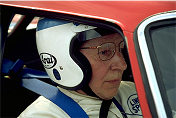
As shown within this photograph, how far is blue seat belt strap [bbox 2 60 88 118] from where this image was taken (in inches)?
66.8

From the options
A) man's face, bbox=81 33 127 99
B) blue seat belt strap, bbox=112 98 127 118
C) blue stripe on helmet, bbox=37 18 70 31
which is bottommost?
blue seat belt strap, bbox=112 98 127 118

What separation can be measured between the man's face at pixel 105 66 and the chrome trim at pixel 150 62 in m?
0.47

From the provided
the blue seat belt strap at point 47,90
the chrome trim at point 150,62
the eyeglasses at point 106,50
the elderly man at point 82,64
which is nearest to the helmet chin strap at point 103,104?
the elderly man at point 82,64

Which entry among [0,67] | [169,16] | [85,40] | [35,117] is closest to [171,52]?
[169,16]

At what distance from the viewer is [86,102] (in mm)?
1818

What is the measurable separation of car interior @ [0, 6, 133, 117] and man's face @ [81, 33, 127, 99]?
406 millimetres

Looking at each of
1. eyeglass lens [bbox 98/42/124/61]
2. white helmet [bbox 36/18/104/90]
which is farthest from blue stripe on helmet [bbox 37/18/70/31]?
eyeglass lens [bbox 98/42/124/61]

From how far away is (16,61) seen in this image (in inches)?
91.9

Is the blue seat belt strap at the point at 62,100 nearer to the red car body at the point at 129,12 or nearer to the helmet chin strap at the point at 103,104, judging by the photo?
the helmet chin strap at the point at 103,104

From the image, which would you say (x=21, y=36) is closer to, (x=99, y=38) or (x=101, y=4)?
(x=99, y=38)

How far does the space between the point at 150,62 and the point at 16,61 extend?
4.61 feet

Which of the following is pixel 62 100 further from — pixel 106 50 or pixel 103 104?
pixel 106 50

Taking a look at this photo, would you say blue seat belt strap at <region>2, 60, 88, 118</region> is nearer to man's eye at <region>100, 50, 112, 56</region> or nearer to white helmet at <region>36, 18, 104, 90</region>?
white helmet at <region>36, 18, 104, 90</region>

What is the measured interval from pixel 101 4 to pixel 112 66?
465mm
